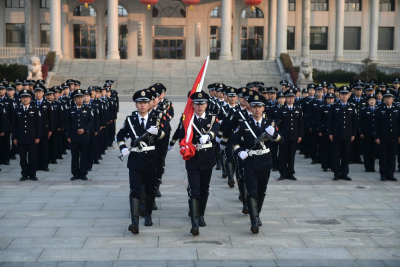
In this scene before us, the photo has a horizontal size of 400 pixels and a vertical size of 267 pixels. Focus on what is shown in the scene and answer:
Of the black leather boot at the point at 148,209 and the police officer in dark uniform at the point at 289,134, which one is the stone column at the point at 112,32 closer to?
the police officer in dark uniform at the point at 289,134

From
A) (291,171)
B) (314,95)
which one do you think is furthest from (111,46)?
(291,171)

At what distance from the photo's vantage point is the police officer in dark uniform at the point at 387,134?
13.4 m

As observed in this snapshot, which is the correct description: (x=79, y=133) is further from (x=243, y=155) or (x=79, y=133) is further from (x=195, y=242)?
(x=195, y=242)

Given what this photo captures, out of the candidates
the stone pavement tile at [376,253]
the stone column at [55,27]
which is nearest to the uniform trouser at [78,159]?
the stone pavement tile at [376,253]

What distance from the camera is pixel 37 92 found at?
14.7 m

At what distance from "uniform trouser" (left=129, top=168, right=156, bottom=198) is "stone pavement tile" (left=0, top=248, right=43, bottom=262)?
1677 millimetres

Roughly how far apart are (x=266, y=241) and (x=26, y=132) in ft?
22.9

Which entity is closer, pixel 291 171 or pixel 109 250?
pixel 109 250

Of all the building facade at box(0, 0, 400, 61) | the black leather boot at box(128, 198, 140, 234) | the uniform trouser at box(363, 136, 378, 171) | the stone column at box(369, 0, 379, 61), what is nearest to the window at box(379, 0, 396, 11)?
the building facade at box(0, 0, 400, 61)

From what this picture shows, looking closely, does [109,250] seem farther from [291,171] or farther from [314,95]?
[314,95]

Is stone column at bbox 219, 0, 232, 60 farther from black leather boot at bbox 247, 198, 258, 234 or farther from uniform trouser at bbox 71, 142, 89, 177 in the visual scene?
black leather boot at bbox 247, 198, 258, 234

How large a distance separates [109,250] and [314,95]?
412 inches

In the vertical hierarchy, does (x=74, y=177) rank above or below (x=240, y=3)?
below

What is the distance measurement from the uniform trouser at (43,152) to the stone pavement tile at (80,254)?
690 centimetres
